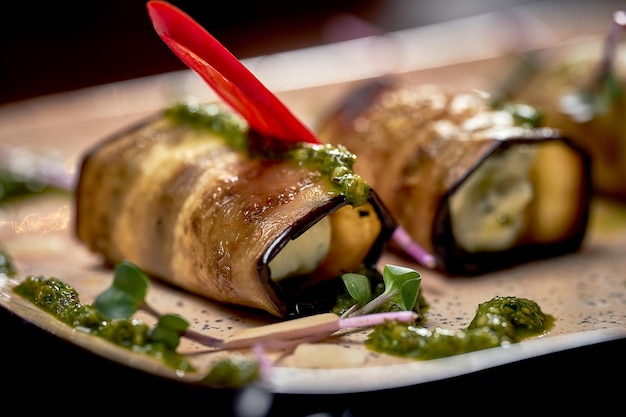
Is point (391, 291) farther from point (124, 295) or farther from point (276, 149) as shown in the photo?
point (124, 295)

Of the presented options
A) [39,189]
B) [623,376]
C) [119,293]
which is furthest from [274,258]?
[39,189]

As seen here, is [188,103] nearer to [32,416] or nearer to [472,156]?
[472,156]

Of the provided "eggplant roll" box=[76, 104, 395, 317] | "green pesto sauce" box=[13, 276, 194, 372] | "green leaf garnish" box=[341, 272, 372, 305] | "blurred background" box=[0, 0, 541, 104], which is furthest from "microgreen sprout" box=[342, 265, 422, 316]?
"blurred background" box=[0, 0, 541, 104]

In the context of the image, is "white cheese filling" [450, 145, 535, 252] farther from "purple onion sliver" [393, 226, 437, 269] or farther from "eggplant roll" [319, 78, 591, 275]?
"purple onion sliver" [393, 226, 437, 269]

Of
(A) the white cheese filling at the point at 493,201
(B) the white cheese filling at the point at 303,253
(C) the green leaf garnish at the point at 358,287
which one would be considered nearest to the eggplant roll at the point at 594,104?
(A) the white cheese filling at the point at 493,201

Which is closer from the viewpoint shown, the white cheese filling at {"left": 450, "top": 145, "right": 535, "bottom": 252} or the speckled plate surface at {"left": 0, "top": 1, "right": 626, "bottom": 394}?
the speckled plate surface at {"left": 0, "top": 1, "right": 626, "bottom": 394}
